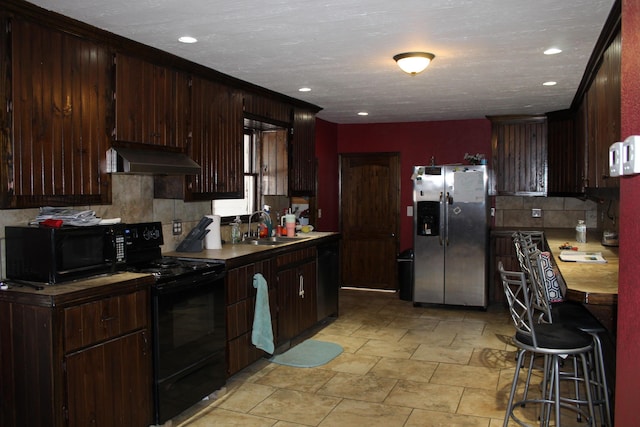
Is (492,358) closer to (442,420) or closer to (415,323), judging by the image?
(415,323)

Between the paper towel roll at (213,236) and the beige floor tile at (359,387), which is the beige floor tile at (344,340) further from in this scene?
the paper towel roll at (213,236)

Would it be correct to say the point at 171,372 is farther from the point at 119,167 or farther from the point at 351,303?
the point at 351,303

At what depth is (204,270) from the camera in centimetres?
361

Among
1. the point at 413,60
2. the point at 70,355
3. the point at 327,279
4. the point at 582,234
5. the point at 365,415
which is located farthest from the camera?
the point at 327,279

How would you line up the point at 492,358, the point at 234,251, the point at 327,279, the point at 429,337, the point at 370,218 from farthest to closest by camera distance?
the point at 370,218, the point at 327,279, the point at 429,337, the point at 492,358, the point at 234,251

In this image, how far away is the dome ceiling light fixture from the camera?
3773 mm

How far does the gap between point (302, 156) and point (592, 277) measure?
3.42 meters

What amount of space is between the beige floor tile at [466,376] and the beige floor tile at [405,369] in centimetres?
7

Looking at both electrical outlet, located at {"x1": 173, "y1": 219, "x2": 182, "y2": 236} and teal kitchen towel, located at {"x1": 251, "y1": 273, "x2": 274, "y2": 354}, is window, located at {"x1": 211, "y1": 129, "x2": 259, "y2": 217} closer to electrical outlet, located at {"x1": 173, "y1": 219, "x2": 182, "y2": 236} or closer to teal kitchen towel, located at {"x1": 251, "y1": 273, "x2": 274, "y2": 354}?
electrical outlet, located at {"x1": 173, "y1": 219, "x2": 182, "y2": 236}

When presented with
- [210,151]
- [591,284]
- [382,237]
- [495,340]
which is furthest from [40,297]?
[382,237]

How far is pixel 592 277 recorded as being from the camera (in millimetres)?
3213

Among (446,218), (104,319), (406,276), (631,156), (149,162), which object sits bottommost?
(406,276)

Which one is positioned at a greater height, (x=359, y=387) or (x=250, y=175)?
(x=250, y=175)

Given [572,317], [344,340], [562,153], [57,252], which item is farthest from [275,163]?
[562,153]
